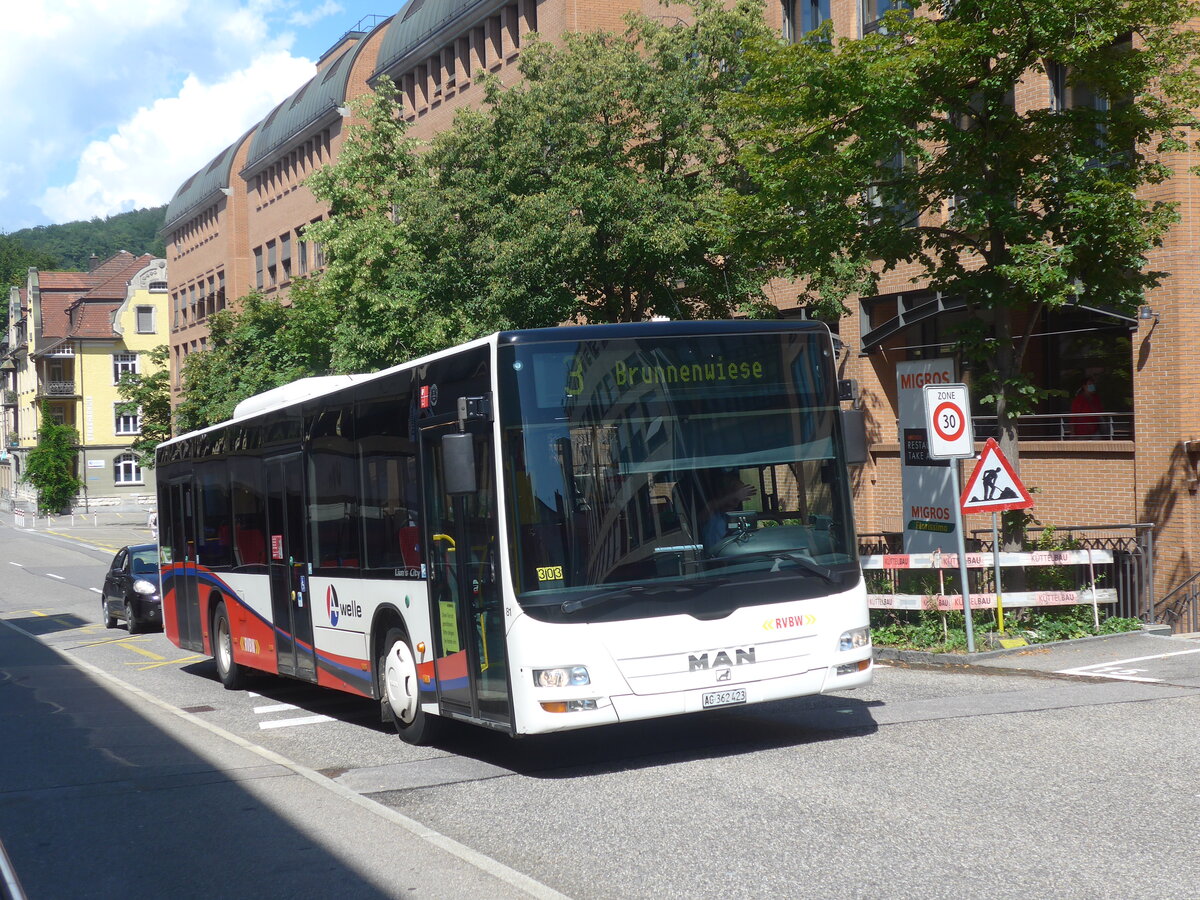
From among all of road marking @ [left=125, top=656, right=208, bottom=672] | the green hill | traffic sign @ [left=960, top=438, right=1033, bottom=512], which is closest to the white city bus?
traffic sign @ [left=960, top=438, right=1033, bottom=512]

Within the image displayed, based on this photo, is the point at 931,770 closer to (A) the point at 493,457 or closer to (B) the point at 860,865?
(B) the point at 860,865

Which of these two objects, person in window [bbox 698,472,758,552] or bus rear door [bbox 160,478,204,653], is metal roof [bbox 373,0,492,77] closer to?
bus rear door [bbox 160,478,204,653]

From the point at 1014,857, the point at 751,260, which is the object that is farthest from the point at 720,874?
the point at 751,260

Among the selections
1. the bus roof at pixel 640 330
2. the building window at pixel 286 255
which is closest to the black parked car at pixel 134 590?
the bus roof at pixel 640 330

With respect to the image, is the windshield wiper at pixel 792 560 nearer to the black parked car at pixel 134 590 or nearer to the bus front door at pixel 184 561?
the bus front door at pixel 184 561

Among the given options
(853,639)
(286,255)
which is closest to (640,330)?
(853,639)

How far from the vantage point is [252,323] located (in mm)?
44719

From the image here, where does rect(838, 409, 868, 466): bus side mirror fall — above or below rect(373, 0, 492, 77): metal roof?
below

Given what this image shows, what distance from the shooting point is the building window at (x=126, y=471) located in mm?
90250

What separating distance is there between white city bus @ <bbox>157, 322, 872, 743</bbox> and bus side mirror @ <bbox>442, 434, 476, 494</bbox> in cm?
2

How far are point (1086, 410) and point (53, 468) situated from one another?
76753 millimetres

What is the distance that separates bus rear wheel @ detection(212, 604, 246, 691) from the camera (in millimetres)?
15008

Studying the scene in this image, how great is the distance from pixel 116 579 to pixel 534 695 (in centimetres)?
1955

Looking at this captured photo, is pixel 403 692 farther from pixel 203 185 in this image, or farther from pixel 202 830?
pixel 203 185
